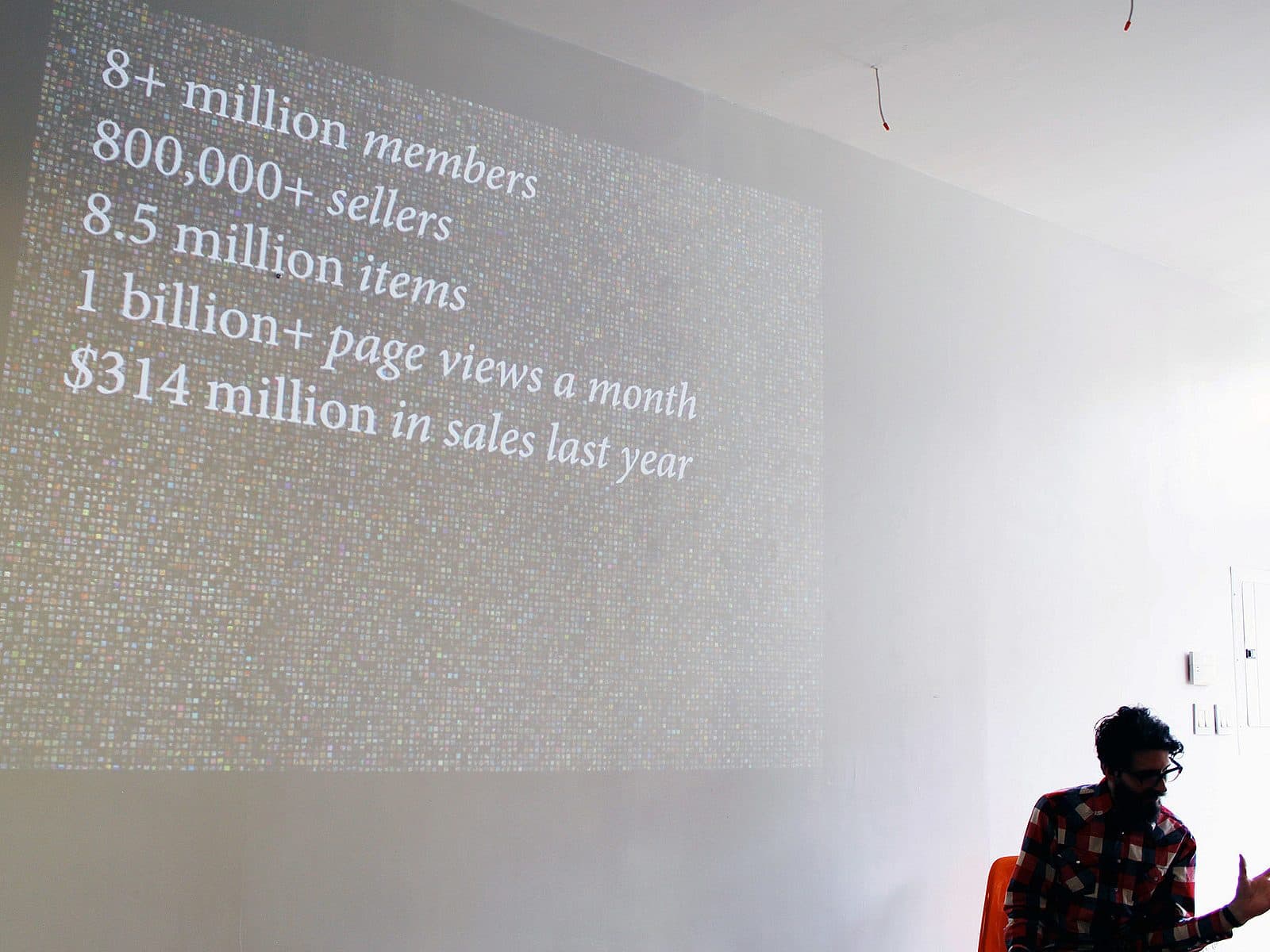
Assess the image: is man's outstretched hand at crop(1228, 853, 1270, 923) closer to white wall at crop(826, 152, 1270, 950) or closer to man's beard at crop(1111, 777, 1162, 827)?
man's beard at crop(1111, 777, 1162, 827)

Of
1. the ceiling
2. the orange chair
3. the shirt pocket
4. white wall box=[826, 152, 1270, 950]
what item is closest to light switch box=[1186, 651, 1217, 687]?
white wall box=[826, 152, 1270, 950]

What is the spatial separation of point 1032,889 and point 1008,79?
200cm

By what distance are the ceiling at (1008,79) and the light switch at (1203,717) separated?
170 centimetres

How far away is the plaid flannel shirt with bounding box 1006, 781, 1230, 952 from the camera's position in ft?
7.03

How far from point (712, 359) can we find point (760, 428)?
227mm

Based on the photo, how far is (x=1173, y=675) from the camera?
3.64 meters

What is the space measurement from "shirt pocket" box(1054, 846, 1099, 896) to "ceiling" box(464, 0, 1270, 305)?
1.91 m

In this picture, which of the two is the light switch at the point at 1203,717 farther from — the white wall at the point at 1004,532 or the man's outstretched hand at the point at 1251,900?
the man's outstretched hand at the point at 1251,900

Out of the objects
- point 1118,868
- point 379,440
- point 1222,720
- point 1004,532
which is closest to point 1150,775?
point 1118,868

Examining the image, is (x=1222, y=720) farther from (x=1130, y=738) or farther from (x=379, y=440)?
(x=379, y=440)

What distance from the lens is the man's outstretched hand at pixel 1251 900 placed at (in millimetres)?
1990

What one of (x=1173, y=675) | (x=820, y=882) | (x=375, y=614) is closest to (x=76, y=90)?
(x=375, y=614)

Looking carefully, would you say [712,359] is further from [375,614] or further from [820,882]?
[820,882]

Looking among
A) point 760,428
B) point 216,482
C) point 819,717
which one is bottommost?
point 819,717
